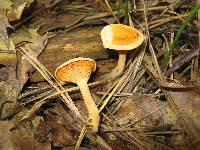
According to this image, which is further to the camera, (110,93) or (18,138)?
(110,93)

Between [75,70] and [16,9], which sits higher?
[16,9]

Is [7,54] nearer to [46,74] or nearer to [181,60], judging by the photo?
[46,74]

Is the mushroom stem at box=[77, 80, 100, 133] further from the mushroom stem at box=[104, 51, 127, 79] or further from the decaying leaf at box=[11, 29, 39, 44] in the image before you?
the decaying leaf at box=[11, 29, 39, 44]

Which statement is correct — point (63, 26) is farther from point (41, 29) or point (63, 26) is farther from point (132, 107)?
point (132, 107)

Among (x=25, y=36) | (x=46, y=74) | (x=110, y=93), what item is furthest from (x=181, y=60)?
(x=25, y=36)

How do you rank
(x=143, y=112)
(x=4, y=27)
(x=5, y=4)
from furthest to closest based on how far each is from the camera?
(x=5, y=4) < (x=4, y=27) < (x=143, y=112)

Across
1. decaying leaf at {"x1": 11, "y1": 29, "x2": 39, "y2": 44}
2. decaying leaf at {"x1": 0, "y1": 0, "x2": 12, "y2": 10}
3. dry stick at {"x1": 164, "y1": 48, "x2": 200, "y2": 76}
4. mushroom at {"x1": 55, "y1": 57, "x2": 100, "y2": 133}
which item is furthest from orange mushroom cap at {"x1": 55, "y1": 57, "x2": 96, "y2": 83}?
decaying leaf at {"x1": 0, "y1": 0, "x2": 12, "y2": 10}
